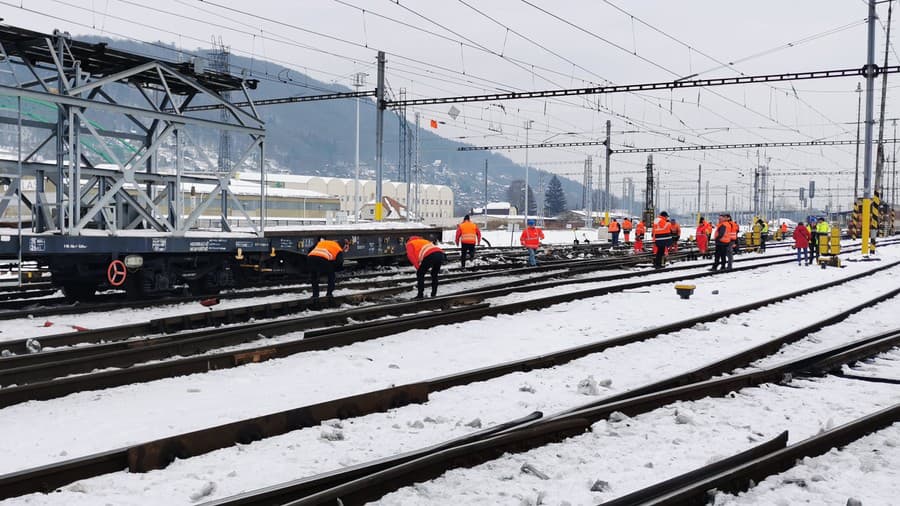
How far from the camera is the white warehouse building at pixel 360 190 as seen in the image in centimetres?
9494

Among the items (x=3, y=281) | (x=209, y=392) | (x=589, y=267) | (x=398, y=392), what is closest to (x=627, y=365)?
(x=398, y=392)

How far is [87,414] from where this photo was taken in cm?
593

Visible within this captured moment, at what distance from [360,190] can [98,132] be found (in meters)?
93.5

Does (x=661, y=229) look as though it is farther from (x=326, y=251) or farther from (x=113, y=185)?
(x=113, y=185)

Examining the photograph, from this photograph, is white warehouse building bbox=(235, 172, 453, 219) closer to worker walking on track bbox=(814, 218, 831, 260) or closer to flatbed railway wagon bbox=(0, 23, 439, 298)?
worker walking on track bbox=(814, 218, 831, 260)

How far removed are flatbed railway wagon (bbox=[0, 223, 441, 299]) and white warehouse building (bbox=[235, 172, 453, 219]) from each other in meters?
68.3

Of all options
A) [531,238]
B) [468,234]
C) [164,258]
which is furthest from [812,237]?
[164,258]

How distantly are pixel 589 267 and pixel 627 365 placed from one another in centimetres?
1270

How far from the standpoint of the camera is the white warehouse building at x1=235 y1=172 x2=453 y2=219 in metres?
94.9

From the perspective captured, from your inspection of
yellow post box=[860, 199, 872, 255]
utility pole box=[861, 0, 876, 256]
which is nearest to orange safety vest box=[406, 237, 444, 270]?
utility pole box=[861, 0, 876, 256]

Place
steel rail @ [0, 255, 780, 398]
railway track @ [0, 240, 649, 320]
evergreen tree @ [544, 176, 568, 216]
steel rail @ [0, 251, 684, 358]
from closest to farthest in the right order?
steel rail @ [0, 255, 780, 398] → steel rail @ [0, 251, 684, 358] → railway track @ [0, 240, 649, 320] → evergreen tree @ [544, 176, 568, 216]

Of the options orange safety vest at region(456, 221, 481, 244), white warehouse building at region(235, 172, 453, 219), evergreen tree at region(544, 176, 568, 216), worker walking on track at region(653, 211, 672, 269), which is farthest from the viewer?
evergreen tree at region(544, 176, 568, 216)

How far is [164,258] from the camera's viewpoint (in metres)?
13.1

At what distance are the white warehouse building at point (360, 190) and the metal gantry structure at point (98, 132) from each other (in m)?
69.1
